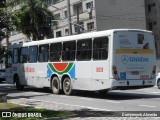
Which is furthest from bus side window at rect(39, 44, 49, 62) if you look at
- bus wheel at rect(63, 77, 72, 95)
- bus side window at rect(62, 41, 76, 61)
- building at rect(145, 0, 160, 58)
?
building at rect(145, 0, 160, 58)

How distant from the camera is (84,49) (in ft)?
67.1

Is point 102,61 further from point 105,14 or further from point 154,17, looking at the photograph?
point 154,17

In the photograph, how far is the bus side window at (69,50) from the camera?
2130cm

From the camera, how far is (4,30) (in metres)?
15.7

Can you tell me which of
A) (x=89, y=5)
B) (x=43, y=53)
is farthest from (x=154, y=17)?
(x=43, y=53)

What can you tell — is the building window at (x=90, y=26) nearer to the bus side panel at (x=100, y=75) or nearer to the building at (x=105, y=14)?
the building at (x=105, y=14)

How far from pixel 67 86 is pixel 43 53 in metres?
3.09

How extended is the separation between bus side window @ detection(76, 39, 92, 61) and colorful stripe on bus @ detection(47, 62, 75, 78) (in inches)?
28.3

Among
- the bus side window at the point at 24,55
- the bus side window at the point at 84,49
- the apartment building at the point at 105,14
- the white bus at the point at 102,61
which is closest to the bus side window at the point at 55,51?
the white bus at the point at 102,61

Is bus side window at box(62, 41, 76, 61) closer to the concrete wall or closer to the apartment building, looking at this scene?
the apartment building

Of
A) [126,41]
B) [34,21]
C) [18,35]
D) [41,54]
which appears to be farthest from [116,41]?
[18,35]

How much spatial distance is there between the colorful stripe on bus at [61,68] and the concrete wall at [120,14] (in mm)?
35807

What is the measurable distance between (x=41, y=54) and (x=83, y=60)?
465 centimetres

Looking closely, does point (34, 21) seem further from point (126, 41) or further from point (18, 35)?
point (126, 41)
